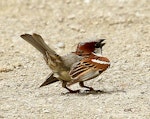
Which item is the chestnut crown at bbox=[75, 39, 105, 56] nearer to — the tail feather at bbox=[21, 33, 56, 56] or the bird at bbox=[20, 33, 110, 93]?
the bird at bbox=[20, 33, 110, 93]

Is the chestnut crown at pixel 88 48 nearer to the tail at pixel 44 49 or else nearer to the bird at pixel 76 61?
the bird at pixel 76 61

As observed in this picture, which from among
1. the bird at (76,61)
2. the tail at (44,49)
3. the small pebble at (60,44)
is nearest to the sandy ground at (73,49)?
the small pebble at (60,44)

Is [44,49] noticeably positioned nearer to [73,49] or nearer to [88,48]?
[88,48]

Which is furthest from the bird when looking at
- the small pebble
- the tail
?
the small pebble

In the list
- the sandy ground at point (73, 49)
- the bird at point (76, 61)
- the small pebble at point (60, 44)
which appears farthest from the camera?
the small pebble at point (60, 44)

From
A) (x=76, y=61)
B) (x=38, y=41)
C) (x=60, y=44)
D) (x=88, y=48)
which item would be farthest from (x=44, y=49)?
(x=60, y=44)
